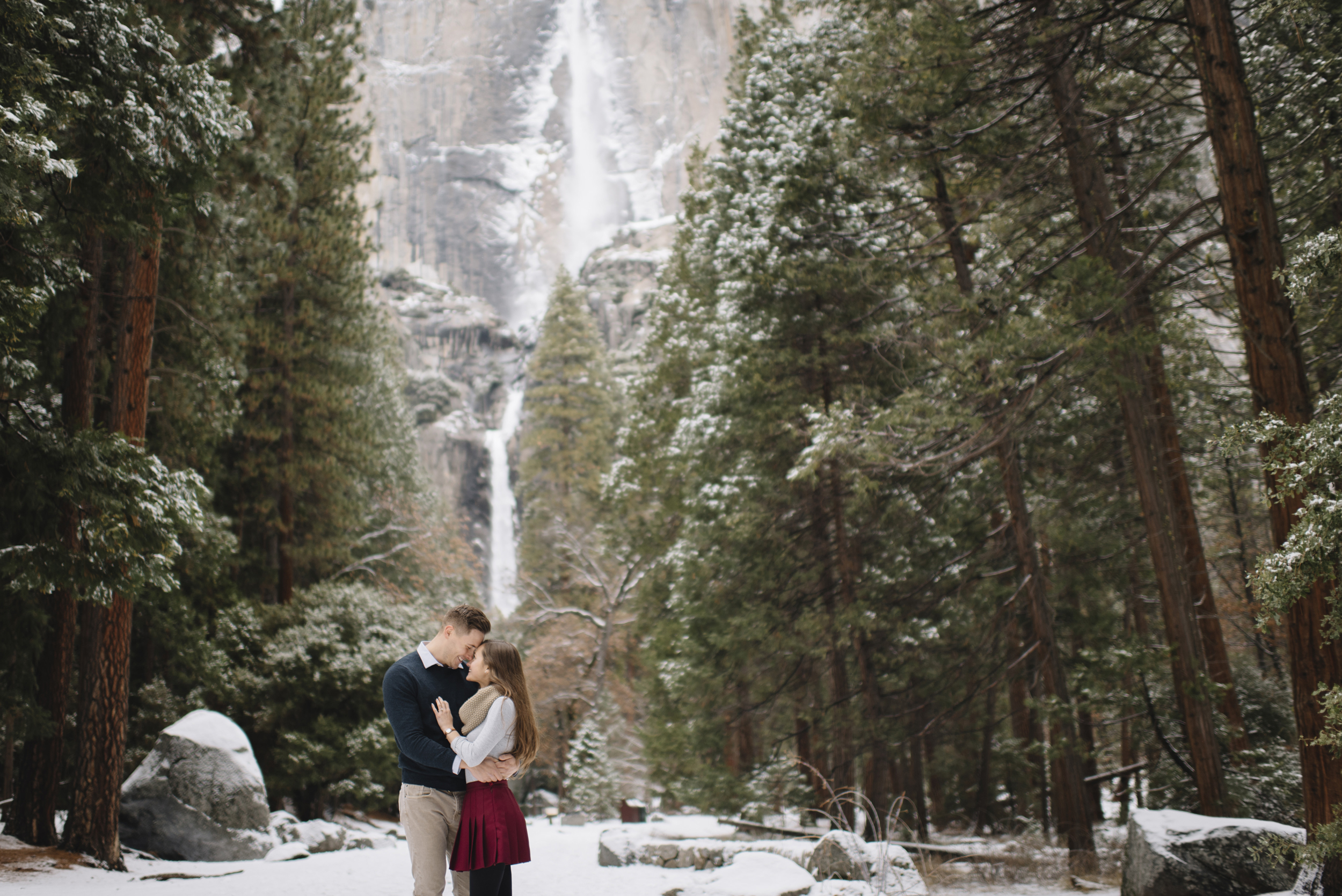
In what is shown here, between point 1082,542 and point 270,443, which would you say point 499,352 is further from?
point 1082,542

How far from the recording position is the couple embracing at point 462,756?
2955mm

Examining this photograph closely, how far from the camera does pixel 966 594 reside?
34.1 ft

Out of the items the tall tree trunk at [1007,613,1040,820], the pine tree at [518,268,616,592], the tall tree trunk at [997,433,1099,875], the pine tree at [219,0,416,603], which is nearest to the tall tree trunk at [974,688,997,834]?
the tall tree trunk at [1007,613,1040,820]

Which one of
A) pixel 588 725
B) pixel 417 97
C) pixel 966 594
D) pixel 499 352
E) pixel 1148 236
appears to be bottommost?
pixel 588 725

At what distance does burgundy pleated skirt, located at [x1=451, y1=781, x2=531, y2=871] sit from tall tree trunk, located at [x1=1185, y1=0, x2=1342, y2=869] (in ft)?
13.0

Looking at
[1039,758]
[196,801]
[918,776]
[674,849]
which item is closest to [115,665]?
[196,801]

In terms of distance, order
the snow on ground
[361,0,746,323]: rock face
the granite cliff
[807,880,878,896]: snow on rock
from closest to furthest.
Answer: [807,880,878,896]: snow on rock
the snow on ground
the granite cliff
[361,0,746,323]: rock face

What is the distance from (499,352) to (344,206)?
43.5m

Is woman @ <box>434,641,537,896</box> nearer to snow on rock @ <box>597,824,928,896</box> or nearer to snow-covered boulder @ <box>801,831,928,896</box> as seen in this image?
snow on rock @ <box>597,824,928,896</box>

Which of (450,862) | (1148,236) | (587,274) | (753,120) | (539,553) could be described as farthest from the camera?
(587,274)

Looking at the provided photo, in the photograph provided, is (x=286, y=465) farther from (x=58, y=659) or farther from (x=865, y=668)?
(x=865, y=668)

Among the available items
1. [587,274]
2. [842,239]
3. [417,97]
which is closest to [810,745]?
[842,239]

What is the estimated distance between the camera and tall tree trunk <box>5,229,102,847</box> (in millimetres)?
7594

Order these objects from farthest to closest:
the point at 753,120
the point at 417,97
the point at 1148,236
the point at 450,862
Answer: the point at 417,97 → the point at 753,120 → the point at 1148,236 → the point at 450,862
